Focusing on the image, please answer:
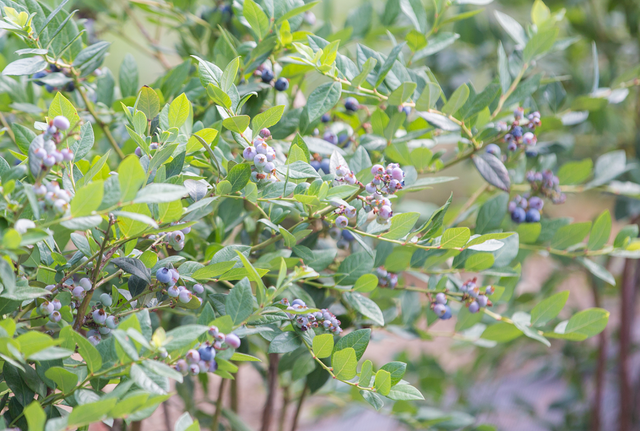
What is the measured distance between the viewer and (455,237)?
1.38 feet

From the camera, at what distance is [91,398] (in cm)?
35

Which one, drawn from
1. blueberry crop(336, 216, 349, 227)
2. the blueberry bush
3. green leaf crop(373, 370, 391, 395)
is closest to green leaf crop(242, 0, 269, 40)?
the blueberry bush

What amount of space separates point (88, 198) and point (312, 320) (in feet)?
0.69

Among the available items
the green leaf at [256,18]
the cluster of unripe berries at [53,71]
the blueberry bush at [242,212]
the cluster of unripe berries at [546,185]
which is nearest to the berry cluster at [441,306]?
the blueberry bush at [242,212]

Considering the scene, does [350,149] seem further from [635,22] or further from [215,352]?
[635,22]

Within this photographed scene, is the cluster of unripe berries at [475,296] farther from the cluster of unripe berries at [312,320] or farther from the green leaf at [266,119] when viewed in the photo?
the green leaf at [266,119]

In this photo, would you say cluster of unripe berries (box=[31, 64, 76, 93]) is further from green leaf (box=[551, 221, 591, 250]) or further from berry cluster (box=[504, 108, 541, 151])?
green leaf (box=[551, 221, 591, 250])

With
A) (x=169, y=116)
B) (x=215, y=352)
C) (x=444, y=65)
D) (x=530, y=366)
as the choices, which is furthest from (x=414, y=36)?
(x=530, y=366)

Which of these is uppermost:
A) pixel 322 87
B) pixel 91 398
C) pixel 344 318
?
pixel 322 87

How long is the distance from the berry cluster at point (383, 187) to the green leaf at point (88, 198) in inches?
7.2

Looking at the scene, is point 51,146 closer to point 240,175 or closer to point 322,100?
point 240,175

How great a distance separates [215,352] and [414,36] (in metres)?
0.40

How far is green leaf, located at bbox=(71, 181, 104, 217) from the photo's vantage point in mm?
300

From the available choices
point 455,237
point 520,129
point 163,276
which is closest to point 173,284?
point 163,276
